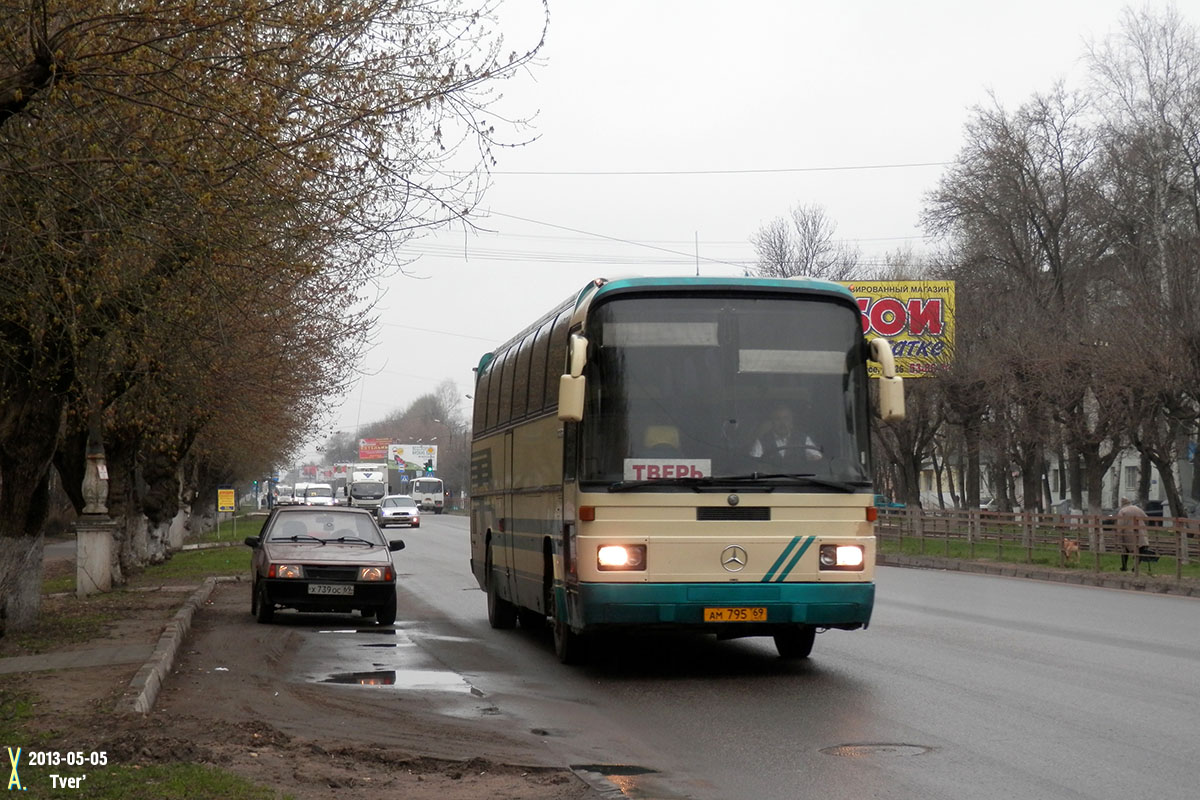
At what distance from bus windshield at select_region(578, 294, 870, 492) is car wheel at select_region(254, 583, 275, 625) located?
24.5ft

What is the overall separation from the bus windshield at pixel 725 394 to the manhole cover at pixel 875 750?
370 centimetres

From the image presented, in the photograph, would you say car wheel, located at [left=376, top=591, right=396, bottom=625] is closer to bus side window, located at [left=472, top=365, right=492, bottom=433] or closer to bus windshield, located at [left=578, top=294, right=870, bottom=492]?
bus side window, located at [left=472, top=365, right=492, bottom=433]

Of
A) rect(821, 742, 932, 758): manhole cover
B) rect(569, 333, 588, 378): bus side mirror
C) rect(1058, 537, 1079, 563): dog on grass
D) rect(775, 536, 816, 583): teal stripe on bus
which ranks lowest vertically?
rect(821, 742, 932, 758): manhole cover

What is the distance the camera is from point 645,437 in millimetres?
12414

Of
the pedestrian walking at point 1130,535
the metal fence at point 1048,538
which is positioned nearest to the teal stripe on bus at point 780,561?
the metal fence at point 1048,538

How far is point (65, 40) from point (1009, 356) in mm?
39838

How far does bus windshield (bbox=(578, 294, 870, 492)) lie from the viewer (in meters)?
12.4

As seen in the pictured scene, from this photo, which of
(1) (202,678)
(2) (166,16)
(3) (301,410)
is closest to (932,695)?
(1) (202,678)

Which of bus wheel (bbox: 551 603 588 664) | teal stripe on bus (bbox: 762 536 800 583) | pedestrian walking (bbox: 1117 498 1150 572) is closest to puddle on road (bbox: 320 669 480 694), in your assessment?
bus wheel (bbox: 551 603 588 664)

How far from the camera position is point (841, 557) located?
12594 millimetres

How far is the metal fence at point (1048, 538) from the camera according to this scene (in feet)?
89.9

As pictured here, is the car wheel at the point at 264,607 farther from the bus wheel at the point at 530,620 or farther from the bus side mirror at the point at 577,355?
the bus side mirror at the point at 577,355

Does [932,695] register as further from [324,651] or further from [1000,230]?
[1000,230]

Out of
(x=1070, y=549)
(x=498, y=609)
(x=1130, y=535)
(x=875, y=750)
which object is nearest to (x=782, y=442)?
(x=875, y=750)
